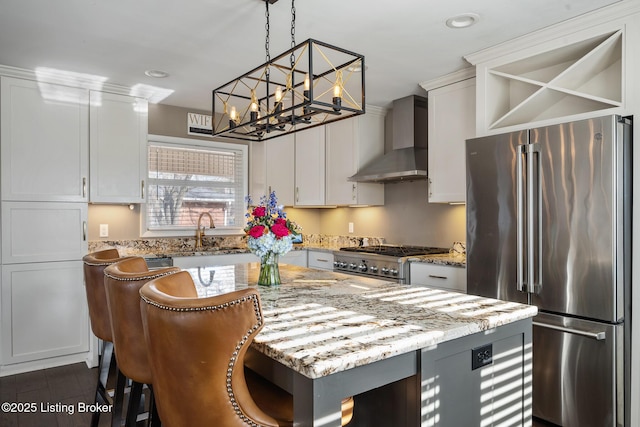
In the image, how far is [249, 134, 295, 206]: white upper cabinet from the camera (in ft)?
16.5

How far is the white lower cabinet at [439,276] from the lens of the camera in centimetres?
326

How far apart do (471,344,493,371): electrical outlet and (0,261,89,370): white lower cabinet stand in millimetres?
3367

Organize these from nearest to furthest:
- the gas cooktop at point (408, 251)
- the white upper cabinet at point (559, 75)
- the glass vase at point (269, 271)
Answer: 1. the glass vase at point (269, 271)
2. the white upper cabinet at point (559, 75)
3. the gas cooktop at point (408, 251)

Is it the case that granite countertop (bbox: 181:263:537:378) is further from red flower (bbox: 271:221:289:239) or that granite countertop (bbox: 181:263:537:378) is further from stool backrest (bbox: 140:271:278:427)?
red flower (bbox: 271:221:289:239)

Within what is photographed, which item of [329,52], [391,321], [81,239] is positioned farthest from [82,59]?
[391,321]

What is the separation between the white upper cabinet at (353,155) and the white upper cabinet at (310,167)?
0.34 feet

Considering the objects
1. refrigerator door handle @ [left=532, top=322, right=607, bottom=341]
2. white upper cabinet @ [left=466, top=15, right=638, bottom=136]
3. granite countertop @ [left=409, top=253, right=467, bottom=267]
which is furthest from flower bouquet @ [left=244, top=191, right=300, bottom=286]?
white upper cabinet @ [left=466, top=15, right=638, bottom=136]

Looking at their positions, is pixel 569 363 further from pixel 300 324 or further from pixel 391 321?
pixel 300 324

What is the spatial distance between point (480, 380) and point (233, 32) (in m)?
2.43

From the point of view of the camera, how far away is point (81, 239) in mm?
3684

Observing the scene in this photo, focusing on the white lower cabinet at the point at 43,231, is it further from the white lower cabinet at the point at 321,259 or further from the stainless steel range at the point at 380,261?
the stainless steel range at the point at 380,261

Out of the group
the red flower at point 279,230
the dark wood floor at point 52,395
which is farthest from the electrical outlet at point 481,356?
the dark wood floor at point 52,395

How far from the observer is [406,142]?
13.7 feet

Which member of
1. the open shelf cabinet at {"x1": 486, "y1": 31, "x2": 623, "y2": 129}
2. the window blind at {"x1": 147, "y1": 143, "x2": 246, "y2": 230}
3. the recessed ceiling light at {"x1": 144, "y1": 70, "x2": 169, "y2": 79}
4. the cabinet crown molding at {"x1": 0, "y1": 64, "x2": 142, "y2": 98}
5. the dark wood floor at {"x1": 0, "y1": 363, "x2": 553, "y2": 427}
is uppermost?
the recessed ceiling light at {"x1": 144, "y1": 70, "x2": 169, "y2": 79}
